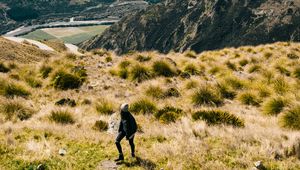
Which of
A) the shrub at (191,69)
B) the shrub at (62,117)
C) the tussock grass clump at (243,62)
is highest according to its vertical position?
the shrub at (62,117)

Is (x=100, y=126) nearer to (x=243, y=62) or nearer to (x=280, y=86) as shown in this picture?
(x=280, y=86)

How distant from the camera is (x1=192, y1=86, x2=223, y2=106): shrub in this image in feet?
57.1

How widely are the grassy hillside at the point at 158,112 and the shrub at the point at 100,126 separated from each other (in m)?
0.04

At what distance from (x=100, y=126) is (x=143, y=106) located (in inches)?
111

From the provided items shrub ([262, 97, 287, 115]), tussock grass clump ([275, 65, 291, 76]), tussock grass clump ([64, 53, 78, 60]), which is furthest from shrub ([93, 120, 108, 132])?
tussock grass clump ([64, 53, 78, 60])

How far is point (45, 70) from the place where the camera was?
2280 centimetres

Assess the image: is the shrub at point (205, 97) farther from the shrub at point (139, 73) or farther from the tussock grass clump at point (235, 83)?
the shrub at point (139, 73)

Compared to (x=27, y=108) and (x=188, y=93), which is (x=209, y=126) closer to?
(x=188, y=93)

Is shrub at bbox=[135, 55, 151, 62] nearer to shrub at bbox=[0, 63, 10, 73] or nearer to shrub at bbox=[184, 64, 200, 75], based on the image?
shrub at bbox=[184, 64, 200, 75]

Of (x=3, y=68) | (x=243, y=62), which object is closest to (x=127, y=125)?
(x=3, y=68)

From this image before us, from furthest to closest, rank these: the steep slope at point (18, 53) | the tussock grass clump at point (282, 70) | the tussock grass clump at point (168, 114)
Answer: the steep slope at point (18, 53), the tussock grass clump at point (282, 70), the tussock grass clump at point (168, 114)

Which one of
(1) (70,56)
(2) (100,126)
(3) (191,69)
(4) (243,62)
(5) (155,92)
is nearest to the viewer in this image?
(2) (100,126)

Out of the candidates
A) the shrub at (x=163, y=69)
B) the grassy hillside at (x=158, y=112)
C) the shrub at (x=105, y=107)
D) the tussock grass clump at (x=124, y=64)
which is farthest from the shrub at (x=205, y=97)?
the tussock grass clump at (x=124, y=64)

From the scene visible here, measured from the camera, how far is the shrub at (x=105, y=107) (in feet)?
52.4
